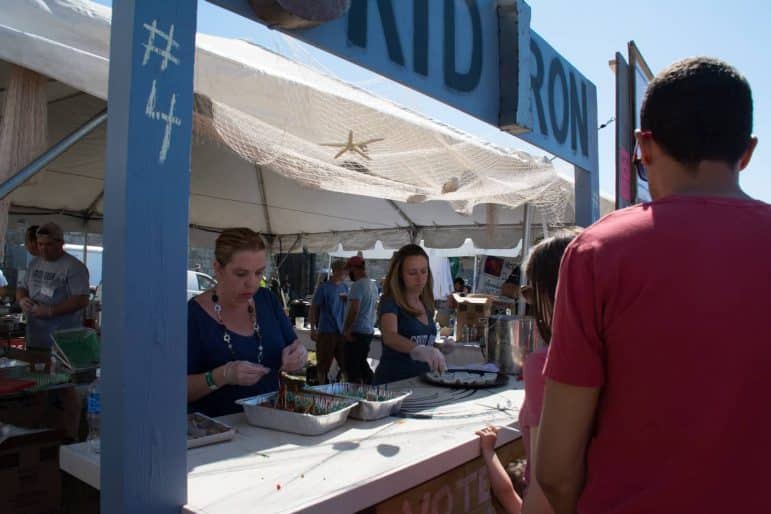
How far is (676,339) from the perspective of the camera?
784 mm

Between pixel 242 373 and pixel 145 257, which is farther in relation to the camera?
pixel 242 373

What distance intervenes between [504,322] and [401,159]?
73.5 inches

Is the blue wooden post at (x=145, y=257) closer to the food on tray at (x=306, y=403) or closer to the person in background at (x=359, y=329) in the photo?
the food on tray at (x=306, y=403)

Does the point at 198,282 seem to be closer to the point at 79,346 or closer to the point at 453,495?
the point at 79,346

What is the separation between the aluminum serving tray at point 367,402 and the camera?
1785mm

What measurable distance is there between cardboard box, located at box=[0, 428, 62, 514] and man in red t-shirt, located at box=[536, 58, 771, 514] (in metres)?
2.03

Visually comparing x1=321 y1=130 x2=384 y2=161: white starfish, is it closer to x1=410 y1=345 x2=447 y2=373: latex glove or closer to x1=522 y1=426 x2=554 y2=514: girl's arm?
x1=410 y1=345 x2=447 y2=373: latex glove

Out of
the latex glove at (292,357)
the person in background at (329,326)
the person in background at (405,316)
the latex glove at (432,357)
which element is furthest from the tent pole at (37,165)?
the person in background at (329,326)

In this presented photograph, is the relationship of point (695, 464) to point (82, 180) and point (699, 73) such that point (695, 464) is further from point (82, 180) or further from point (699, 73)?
point (82, 180)

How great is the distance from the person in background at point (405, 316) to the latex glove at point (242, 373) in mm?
1073

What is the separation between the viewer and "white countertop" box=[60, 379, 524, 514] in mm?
1176

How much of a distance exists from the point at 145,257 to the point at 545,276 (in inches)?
34.2

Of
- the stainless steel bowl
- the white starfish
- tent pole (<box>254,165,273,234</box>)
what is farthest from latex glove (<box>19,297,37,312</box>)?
the stainless steel bowl

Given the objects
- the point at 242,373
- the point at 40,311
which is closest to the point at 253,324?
the point at 242,373
